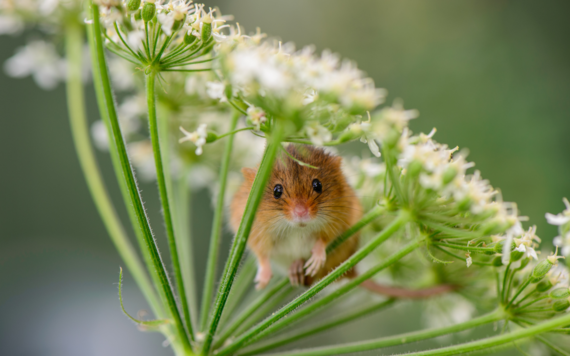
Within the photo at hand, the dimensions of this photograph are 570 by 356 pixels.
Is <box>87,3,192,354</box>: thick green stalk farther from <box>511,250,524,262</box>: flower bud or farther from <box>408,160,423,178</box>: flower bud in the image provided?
<box>511,250,524,262</box>: flower bud

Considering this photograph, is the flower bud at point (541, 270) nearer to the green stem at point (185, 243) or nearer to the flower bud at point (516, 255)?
the flower bud at point (516, 255)

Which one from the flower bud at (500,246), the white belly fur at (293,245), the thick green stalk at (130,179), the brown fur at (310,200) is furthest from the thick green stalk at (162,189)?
the flower bud at (500,246)

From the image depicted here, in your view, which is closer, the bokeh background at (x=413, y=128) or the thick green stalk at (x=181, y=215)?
the thick green stalk at (x=181, y=215)

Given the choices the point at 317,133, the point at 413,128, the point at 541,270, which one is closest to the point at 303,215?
the point at 317,133

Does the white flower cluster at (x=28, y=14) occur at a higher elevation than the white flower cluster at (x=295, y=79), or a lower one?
higher

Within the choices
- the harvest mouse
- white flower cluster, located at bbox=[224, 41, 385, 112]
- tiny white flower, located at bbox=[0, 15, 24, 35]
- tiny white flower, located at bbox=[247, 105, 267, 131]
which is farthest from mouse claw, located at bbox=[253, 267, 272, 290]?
tiny white flower, located at bbox=[0, 15, 24, 35]
